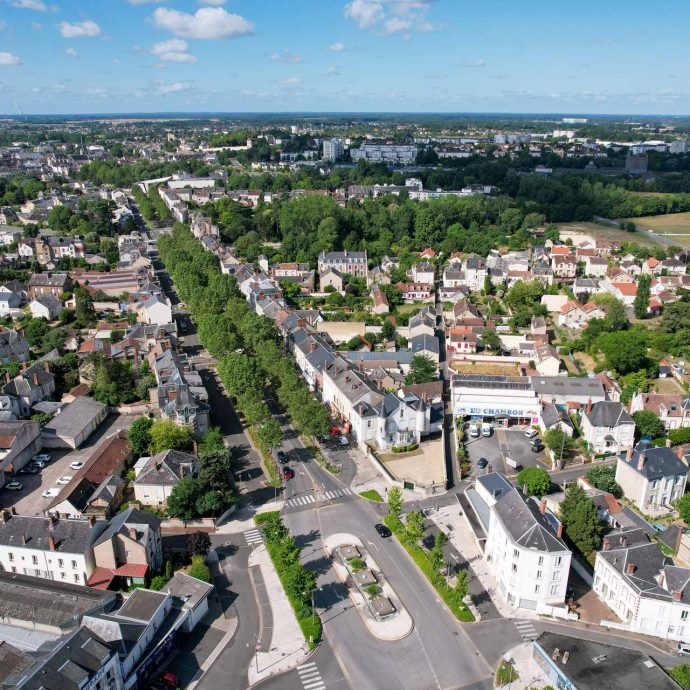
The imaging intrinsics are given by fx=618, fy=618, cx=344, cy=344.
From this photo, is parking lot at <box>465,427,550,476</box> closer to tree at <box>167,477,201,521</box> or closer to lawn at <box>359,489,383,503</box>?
lawn at <box>359,489,383,503</box>

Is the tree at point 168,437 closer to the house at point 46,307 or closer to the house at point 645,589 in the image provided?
the house at point 645,589

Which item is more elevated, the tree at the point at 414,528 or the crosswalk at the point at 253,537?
the tree at the point at 414,528

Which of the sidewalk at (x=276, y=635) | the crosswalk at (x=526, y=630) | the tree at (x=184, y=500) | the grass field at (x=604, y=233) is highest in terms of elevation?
the grass field at (x=604, y=233)

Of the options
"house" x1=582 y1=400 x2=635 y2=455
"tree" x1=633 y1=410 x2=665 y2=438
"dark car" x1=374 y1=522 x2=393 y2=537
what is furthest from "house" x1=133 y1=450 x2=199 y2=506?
"tree" x1=633 y1=410 x2=665 y2=438

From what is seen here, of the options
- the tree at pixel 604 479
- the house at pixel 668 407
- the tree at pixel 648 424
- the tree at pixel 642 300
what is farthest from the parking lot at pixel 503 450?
the tree at pixel 642 300

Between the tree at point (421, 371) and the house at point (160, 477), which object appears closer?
the house at point (160, 477)

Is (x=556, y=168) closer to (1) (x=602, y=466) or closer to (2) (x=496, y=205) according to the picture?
(2) (x=496, y=205)
